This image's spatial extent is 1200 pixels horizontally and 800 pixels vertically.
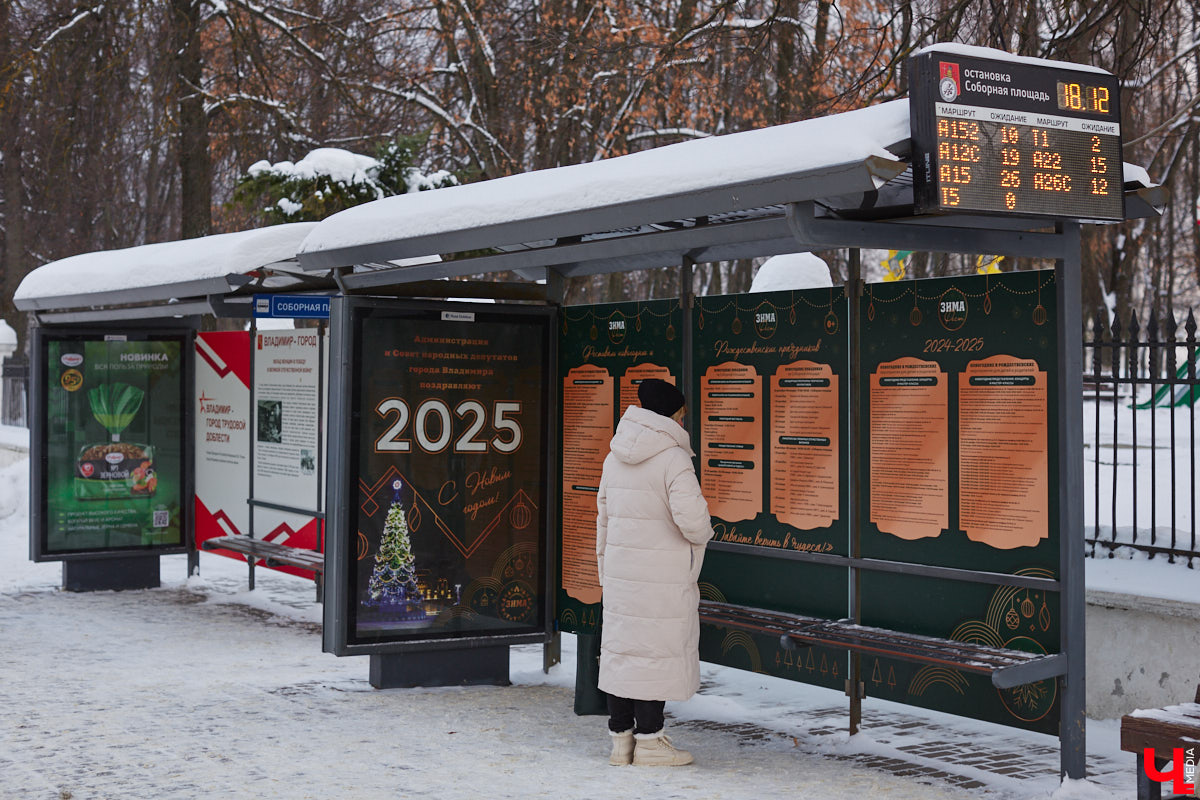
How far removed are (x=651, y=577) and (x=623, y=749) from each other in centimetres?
77

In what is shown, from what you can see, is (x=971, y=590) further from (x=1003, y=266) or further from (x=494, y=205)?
(x=1003, y=266)

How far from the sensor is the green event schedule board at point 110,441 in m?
11.9

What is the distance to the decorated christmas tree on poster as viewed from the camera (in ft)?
26.2

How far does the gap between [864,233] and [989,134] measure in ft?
2.05

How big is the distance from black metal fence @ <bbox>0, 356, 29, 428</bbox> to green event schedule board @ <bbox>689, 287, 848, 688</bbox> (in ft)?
65.9

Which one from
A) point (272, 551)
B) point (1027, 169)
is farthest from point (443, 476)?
point (1027, 169)

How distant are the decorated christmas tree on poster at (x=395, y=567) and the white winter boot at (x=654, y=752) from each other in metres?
2.19

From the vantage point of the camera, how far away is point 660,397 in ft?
20.8

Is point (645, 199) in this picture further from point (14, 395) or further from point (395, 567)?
point (14, 395)

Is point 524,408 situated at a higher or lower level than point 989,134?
lower

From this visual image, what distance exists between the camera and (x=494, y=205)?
23.0ft

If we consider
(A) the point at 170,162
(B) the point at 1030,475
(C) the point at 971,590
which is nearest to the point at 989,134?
(B) the point at 1030,475

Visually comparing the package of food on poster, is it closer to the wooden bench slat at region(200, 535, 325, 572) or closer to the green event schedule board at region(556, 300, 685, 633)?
the green event schedule board at region(556, 300, 685, 633)

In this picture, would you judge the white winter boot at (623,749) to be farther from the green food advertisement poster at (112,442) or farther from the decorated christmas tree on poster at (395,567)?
the green food advertisement poster at (112,442)
